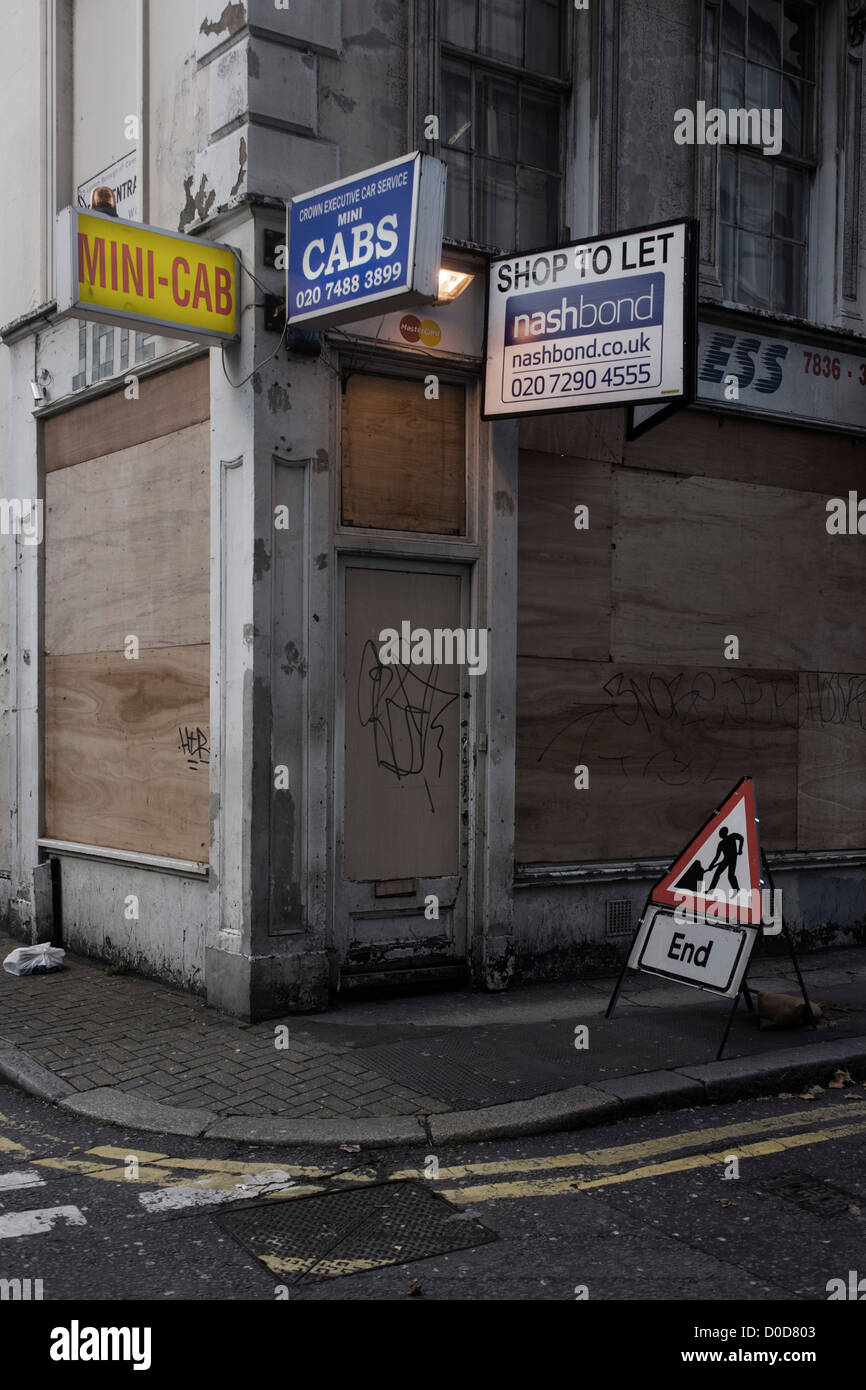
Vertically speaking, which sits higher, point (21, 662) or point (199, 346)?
point (199, 346)

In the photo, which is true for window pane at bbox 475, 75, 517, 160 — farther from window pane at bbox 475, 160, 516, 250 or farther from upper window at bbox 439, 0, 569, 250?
window pane at bbox 475, 160, 516, 250

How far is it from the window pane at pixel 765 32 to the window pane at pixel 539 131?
6.49 ft

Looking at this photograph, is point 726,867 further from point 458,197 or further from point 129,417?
point 129,417

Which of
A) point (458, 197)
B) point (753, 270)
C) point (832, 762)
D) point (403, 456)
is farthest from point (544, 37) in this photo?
point (832, 762)

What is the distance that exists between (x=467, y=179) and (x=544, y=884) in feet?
16.0

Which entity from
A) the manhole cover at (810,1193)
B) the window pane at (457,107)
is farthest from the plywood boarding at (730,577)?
the manhole cover at (810,1193)

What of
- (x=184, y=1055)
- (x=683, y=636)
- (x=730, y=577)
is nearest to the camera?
(x=184, y=1055)

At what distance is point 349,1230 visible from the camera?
449 centimetres

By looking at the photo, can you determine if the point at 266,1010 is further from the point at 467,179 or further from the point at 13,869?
the point at 467,179

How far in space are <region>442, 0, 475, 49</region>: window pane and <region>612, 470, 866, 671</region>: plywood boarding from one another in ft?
10.3

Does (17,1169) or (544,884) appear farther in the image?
(544,884)

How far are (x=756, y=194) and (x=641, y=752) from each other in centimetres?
467

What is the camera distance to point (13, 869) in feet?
32.1

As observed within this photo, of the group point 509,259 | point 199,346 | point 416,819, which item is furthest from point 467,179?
point 416,819
